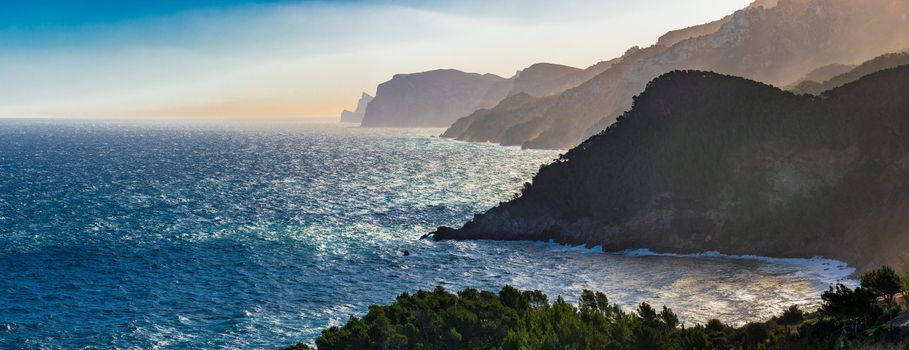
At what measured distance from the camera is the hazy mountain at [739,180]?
3290 inches

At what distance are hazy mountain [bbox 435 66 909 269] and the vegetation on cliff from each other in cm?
3101

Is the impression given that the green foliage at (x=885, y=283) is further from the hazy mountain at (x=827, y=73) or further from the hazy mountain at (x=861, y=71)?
the hazy mountain at (x=827, y=73)

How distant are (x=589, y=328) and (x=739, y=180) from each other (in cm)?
5706

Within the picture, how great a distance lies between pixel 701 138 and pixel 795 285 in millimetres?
36437

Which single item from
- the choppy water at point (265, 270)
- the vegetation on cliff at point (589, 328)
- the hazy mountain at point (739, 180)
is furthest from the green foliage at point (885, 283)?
the hazy mountain at point (739, 180)

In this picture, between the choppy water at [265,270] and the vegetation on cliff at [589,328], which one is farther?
the choppy water at [265,270]

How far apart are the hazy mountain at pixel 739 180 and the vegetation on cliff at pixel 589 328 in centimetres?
3101

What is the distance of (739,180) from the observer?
3647 inches

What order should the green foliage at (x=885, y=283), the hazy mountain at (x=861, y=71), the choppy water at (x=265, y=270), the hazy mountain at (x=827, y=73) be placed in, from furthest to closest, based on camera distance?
the hazy mountain at (x=827, y=73), the hazy mountain at (x=861, y=71), the choppy water at (x=265, y=270), the green foliage at (x=885, y=283)

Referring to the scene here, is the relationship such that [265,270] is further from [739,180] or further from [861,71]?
[861,71]

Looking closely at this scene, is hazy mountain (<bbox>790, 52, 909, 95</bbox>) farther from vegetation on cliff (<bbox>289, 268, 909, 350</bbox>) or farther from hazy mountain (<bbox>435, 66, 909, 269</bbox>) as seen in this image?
vegetation on cliff (<bbox>289, 268, 909, 350</bbox>)

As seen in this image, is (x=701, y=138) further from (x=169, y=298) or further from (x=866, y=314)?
(x=169, y=298)

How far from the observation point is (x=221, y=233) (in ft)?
323

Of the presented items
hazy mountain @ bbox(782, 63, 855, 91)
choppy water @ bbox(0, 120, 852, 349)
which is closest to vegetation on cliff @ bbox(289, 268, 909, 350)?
choppy water @ bbox(0, 120, 852, 349)
